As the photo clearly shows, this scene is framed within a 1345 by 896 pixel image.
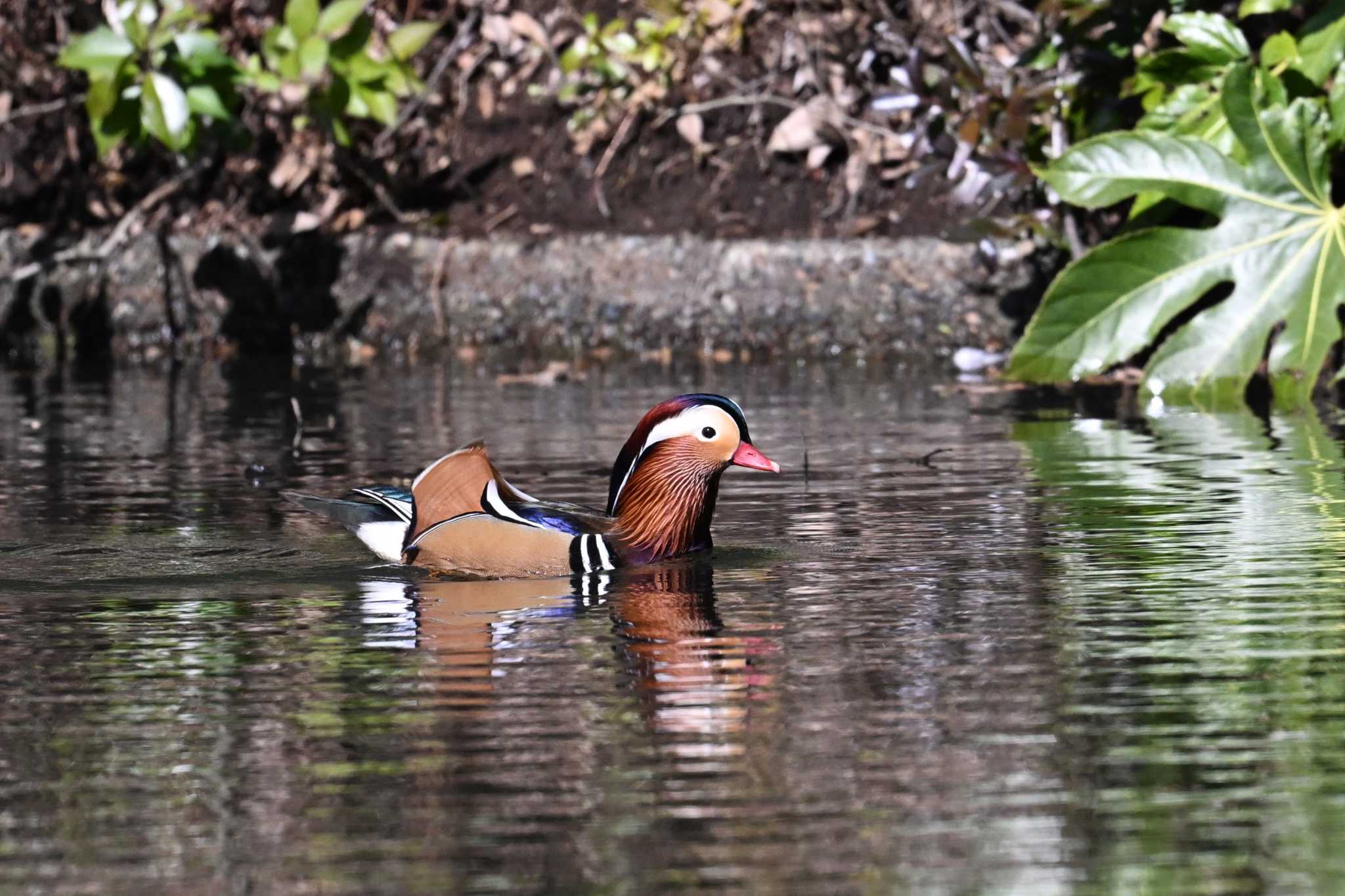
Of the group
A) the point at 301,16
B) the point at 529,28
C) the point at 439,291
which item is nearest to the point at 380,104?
the point at 301,16

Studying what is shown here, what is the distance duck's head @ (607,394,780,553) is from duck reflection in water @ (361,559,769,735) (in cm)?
10

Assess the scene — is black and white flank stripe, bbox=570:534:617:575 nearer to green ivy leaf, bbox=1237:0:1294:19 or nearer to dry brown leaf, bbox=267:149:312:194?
green ivy leaf, bbox=1237:0:1294:19

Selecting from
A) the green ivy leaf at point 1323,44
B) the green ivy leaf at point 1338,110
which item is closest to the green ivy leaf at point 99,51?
the green ivy leaf at point 1323,44

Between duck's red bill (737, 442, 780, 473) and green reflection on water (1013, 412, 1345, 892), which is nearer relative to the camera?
green reflection on water (1013, 412, 1345, 892)

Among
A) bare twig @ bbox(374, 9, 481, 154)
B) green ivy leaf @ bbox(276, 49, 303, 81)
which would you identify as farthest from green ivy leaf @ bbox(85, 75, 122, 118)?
bare twig @ bbox(374, 9, 481, 154)

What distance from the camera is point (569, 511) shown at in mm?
5070

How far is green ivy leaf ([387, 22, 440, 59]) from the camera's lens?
34.2 ft

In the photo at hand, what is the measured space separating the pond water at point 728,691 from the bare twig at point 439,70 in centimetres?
496

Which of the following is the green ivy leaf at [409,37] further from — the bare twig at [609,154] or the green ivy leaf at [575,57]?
the bare twig at [609,154]

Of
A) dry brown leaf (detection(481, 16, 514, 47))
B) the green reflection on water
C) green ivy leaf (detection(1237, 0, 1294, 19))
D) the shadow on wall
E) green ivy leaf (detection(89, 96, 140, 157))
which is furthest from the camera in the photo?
dry brown leaf (detection(481, 16, 514, 47))

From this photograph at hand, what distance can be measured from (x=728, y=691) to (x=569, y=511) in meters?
1.50

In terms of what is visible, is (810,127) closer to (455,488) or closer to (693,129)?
(693,129)

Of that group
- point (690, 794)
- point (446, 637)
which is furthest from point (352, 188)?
point (690, 794)

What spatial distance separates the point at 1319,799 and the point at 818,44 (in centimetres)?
835
